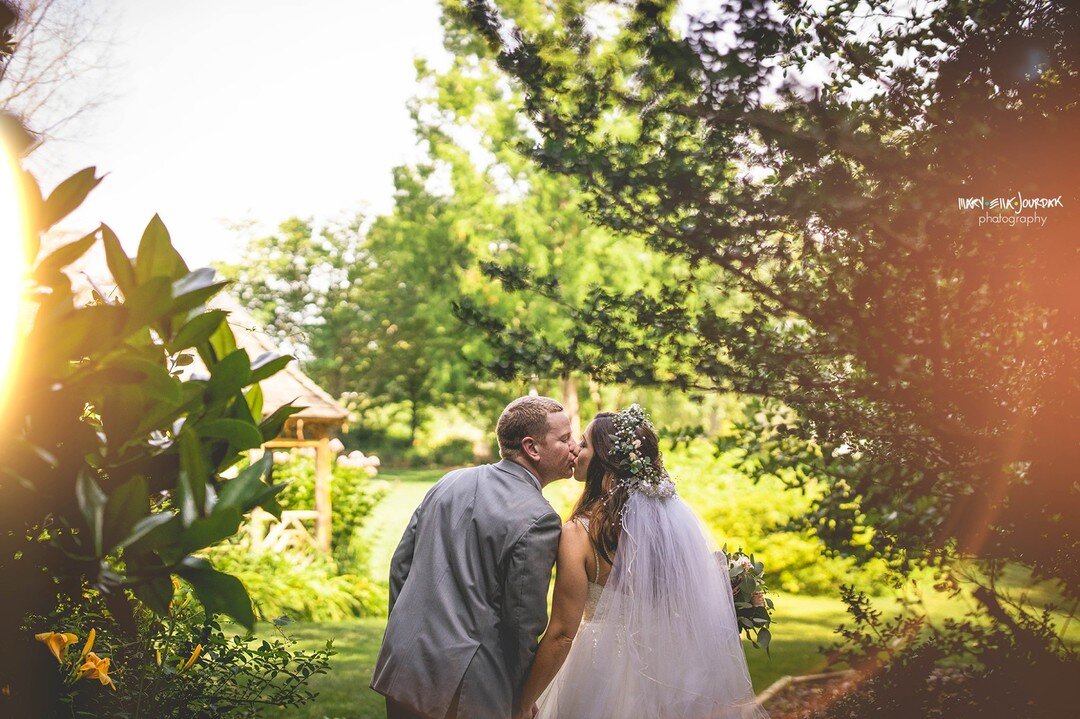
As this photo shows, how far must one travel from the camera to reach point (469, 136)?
25.1 metres

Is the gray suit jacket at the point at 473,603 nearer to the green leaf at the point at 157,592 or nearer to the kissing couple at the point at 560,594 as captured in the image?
the kissing couple at the point at 560,594

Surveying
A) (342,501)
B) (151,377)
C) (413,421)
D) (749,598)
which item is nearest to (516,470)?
(749,598)

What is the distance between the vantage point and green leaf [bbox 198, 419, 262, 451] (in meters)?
1.26

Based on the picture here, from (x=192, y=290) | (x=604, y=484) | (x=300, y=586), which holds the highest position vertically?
(x=192, y=290)

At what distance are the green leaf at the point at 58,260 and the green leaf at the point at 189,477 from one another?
29 cm

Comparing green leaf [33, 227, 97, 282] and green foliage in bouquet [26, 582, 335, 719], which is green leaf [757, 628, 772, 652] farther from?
green leaf [33, 227, 97, 282]

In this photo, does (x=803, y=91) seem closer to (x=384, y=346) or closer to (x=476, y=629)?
(x=476, y=629)

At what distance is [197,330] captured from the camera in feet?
4.37

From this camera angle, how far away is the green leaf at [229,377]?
1269mm

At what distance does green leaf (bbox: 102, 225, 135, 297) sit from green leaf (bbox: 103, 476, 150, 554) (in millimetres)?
298

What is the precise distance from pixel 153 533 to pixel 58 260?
1.35 ft

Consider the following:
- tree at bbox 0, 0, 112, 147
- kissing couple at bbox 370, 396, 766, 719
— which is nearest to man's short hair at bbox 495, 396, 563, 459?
kissing couple at bbox 370, 396, 766, 719

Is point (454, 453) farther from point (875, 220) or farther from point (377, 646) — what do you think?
point (875, 220)

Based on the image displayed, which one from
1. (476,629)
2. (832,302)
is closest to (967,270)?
(832,302)
